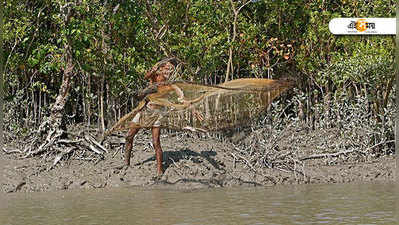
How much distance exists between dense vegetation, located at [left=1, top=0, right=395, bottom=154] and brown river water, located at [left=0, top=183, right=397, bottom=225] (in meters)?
3.68

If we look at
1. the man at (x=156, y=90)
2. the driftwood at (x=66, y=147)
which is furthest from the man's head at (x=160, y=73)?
the driftwood at (x=66, y=147)

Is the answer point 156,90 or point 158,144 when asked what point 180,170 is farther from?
point 156,90

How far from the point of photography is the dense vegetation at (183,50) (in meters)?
14.4

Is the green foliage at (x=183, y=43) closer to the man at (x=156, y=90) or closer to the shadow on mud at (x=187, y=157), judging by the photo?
the man at (x=156, y=90)

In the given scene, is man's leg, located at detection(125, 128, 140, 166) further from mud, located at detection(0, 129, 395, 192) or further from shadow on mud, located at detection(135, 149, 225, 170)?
shadow on mud, located at detection(135, 149, 225, 170)

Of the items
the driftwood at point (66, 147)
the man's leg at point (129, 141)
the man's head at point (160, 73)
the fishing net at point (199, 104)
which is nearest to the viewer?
the fishing net at point (199, 104)

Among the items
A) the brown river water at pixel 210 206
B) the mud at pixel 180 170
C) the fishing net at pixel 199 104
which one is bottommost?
the brown river water at pixel 210 206

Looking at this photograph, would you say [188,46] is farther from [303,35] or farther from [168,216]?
[168,216]

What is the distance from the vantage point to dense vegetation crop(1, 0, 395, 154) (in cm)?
1442

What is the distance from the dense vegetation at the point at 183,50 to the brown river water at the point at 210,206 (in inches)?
145

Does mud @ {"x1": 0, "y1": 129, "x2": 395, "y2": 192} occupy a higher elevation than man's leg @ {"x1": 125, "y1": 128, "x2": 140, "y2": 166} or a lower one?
lower

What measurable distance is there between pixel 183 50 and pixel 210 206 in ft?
21.5

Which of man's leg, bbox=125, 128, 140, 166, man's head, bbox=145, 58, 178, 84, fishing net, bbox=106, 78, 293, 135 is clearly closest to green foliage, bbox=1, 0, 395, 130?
man's head, bbox=145, 58, 178, 84

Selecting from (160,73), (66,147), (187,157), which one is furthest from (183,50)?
(160,73)
